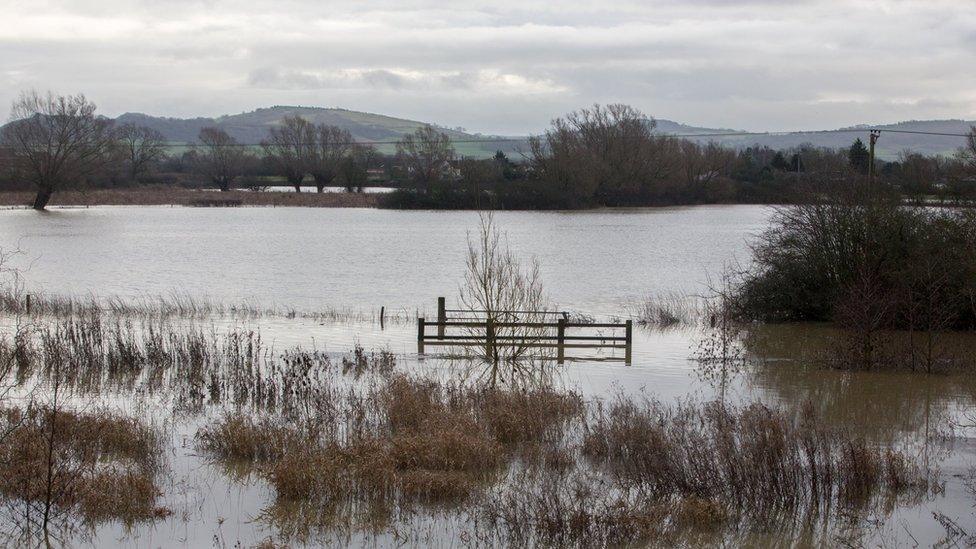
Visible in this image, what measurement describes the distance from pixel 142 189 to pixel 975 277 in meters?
100

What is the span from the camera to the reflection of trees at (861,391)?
55.4ft

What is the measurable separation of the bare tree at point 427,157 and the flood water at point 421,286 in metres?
12.3

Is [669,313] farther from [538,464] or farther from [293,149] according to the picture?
[293,149]

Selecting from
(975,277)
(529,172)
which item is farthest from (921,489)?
(529,172)

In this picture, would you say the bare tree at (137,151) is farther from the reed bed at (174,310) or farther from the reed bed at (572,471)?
the reed bed at (572,471)

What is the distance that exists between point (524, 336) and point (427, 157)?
94.9 metres

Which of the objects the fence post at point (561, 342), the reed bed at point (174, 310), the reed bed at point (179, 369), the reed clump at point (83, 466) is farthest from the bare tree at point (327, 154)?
the reed clump at point (83, 466)

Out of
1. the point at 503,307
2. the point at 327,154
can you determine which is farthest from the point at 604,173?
the point at 503,307

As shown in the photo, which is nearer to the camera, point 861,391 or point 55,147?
point 861,391

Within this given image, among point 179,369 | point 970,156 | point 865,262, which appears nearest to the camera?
point 179,369

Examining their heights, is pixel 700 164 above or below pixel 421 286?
above

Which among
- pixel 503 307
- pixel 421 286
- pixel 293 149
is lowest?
pixel 421 286

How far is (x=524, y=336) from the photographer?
20828mm

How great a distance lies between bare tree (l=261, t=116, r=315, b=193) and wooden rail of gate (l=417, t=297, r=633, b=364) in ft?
340
